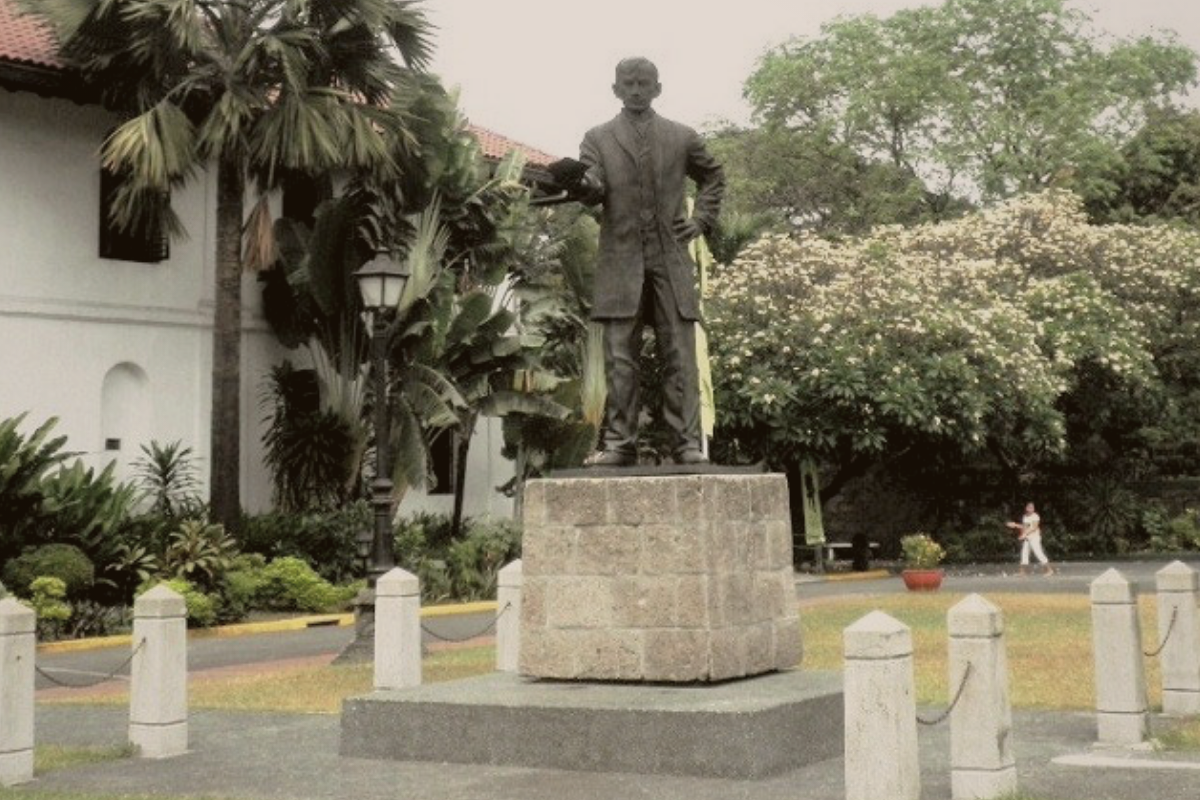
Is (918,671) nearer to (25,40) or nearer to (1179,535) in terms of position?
(25,40)

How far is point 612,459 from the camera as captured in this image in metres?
10.6

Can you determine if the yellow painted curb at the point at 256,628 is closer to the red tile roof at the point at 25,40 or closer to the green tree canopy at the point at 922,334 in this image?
the red tile roof at the point at 25,40

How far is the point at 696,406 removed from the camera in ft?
36.0

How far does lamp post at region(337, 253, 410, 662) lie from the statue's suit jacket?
18.2 ft

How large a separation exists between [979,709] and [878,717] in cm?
83

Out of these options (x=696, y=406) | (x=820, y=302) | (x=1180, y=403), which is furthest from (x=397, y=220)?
(x=1180, y=403)

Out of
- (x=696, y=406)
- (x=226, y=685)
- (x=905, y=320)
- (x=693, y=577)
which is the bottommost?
(x=226, y=685)

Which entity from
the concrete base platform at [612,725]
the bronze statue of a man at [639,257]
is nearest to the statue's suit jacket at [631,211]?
the bronze statue of a man at [639,257]

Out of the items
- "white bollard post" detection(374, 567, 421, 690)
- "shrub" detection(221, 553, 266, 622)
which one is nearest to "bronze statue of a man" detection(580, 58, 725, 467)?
"white bollard post" detection(374, 567, 421, 690)

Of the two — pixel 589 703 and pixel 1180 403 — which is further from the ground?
pixel 1180 403

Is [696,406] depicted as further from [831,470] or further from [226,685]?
[831,470]

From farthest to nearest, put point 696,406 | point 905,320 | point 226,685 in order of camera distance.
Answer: point 905,320, point 226,685, point 696,406

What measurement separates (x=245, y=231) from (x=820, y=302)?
1183 cm

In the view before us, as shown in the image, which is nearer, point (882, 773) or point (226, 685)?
point (882, 773)
